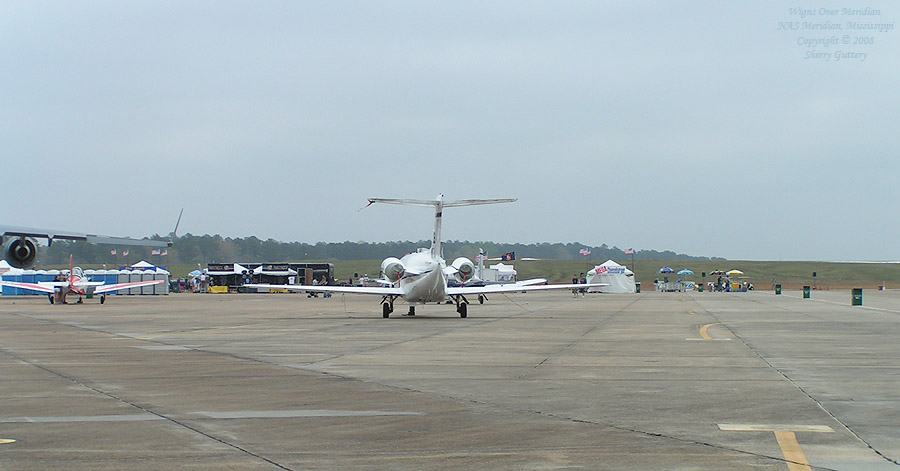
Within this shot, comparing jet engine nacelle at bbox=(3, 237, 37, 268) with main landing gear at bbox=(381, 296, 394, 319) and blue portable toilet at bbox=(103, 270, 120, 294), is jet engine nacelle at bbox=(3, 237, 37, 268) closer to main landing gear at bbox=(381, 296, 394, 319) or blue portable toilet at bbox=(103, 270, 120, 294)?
main landing gear at bbox=(381, 296, 394, 319)

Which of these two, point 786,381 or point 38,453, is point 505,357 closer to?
point 786,381

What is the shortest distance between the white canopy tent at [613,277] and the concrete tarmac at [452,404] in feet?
239

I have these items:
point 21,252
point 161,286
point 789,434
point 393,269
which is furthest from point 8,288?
point 789,434

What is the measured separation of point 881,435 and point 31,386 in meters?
12.0

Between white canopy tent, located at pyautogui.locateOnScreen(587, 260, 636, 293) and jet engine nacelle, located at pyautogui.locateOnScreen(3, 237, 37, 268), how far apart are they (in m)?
67.6

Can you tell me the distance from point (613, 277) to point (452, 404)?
8771cm

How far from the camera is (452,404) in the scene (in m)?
12.2

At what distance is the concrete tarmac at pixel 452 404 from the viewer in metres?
8.65

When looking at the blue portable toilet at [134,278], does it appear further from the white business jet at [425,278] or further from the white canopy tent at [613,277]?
the white business jet at [425,278]

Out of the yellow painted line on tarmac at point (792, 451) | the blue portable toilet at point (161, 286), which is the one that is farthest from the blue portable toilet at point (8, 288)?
the yellow painted line on tarmac at point (792, 451)

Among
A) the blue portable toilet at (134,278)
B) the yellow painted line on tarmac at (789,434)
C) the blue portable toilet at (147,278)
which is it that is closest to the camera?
the yellow painted line on tarmac at (789,434)

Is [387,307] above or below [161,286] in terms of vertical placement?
above

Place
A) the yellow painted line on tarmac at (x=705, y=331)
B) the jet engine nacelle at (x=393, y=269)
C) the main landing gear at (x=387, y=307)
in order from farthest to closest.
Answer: the main landing gear at (x=387, y=307)
the jet engine nacelle at (x=393, y=269)
the yellow painted line on tarmac at (x=705, y=331)

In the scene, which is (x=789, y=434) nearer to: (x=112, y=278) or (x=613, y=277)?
(x=613, y=277)
